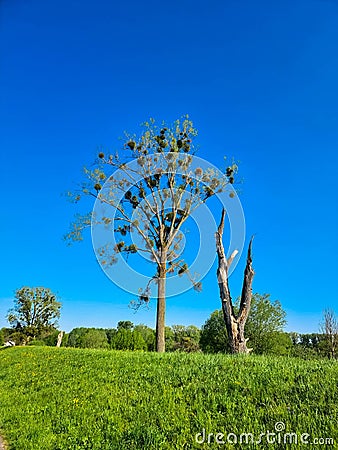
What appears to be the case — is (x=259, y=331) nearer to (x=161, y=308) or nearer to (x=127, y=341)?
(x=127, y=341)

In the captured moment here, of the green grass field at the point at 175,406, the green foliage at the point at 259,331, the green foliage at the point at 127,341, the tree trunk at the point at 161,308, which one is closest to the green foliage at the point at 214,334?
the green foliage at the point at 259,331

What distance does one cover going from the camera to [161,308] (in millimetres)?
19078

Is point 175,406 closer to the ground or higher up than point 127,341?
closer to the ground

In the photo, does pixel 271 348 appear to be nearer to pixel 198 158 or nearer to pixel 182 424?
pixel 198 158

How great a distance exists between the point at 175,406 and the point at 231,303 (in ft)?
25.4

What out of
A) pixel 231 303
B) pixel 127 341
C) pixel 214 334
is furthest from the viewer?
pixel 214 334

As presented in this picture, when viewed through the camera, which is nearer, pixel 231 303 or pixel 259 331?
pixel 231 303

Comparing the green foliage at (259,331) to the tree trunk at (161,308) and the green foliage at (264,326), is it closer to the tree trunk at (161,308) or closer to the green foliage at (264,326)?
the green foliage at (264,326)

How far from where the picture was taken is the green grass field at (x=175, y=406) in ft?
16.8

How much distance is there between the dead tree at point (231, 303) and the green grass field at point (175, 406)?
13.4 ft

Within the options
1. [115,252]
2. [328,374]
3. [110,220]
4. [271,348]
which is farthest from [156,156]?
[271,348]

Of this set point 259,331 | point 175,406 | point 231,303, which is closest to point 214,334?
point 259,331

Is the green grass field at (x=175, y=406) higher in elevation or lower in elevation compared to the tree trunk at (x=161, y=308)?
lower

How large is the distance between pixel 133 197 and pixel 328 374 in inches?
641
